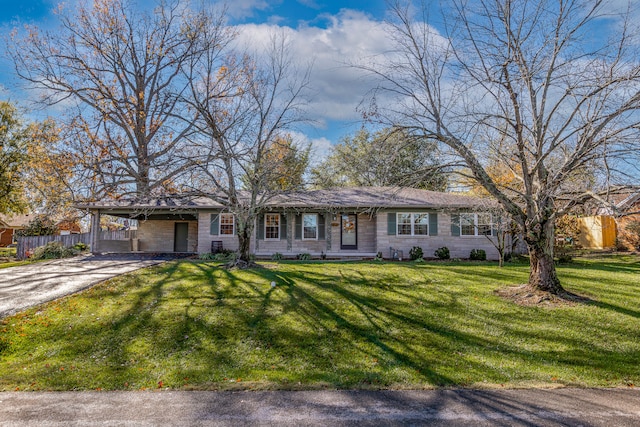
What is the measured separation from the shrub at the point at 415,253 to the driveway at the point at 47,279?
10.7 m

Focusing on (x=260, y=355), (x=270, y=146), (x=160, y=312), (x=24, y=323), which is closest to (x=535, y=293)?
(x=260, y=355)

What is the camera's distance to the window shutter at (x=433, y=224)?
54.9 feet

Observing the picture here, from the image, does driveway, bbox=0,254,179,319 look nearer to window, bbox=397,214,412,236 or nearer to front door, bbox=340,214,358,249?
front door, bbox=340,214,358,249

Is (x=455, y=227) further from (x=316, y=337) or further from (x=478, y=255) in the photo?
(x=316, y=337)

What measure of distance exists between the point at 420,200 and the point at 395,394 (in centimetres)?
1317

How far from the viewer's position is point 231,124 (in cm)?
1246

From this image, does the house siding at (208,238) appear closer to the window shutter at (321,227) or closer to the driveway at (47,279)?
the window shutter at (321,227)

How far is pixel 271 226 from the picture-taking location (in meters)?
17.5

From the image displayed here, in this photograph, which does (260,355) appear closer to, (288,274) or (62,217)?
(288,274)

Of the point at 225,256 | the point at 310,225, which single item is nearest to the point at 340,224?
the point at 310,225

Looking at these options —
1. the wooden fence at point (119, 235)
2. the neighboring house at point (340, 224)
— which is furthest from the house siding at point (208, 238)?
the wooden fence at point (119, 235)

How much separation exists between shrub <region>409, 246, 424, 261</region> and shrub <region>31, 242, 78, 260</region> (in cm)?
1573

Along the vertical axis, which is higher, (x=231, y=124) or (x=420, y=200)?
(x=231, y=124)

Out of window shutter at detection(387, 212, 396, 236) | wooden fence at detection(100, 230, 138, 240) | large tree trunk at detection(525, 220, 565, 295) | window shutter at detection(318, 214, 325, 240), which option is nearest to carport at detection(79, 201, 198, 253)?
wooden fence at detection(100, 230, 138, 240)
